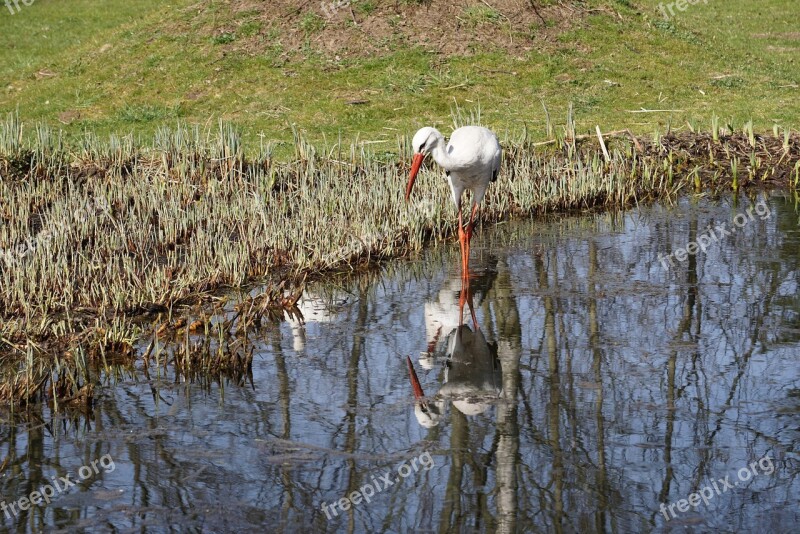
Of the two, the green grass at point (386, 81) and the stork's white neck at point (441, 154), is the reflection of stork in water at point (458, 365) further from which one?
the green grass at point (386, 81)

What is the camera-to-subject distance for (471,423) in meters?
6.21

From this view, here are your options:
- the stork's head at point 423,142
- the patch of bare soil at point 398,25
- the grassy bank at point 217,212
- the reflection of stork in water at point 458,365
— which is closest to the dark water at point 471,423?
the reflection of stork in water at point 458,365

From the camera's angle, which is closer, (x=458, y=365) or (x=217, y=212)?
(x=458, y=365)

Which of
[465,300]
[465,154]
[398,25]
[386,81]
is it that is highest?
[398,25]

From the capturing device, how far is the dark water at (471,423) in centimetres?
518

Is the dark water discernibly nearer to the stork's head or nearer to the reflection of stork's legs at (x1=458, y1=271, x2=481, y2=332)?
the reflection of stork's legs at (x1=458, y1=271, x2=481, y2=332)

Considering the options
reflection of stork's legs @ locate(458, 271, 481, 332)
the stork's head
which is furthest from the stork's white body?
reflection of stork's legs @ locate(458, 271, 481, 332)

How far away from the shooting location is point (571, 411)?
6.30 m

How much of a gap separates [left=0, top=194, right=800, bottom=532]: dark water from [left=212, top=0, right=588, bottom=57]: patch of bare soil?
9.88 metres

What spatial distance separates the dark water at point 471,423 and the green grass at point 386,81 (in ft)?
21.6

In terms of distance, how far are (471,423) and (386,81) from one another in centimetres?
1165

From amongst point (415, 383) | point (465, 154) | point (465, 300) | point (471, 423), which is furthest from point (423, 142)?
point (471, 423)

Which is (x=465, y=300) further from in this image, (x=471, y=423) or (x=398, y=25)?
(x=398, y=25)

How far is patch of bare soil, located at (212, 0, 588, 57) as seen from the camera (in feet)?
59.9
